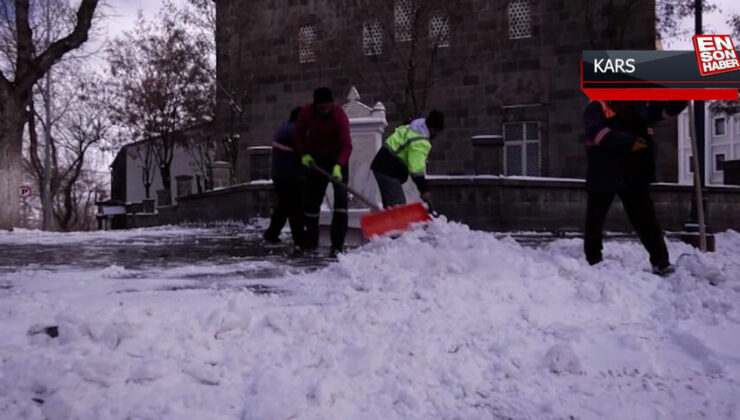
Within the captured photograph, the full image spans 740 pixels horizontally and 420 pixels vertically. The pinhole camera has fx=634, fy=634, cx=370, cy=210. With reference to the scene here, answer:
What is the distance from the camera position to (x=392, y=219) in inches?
252

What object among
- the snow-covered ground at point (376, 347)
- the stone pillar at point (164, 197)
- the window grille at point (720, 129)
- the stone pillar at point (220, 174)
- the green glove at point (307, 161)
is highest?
the window grille at point (720, 129)

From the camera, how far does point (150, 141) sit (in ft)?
103

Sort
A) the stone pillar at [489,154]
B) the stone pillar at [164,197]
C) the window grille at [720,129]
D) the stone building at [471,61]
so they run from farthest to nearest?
the window grille at [720,129] → the stone pillar at [164,197] → the stone building at [471,61] → the stone pillar at [489,154]

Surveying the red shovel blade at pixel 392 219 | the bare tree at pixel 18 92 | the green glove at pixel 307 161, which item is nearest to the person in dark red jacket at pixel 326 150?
the green glove at pixel 307 161

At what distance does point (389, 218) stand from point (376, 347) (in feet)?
11.0

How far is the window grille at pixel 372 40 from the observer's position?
18984 mm

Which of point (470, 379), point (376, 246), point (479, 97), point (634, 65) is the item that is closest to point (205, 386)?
point (470, 379)

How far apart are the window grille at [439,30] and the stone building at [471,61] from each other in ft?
0.13

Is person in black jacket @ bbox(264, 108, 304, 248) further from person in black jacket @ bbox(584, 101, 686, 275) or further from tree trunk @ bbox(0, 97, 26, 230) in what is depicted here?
tree trunk @ bbox(0, 97, 26, 230)

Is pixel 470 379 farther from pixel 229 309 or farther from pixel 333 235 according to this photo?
pixel 333 235

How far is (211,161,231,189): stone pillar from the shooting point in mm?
17500

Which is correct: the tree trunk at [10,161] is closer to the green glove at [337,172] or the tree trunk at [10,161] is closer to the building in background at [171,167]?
the building in background at [171,167]

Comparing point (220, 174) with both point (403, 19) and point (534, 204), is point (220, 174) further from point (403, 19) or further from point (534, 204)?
point (534, 204)

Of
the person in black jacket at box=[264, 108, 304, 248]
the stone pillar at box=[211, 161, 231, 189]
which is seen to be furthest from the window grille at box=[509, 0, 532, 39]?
the person in black jacket at box=[264, 108, 304, 248]
